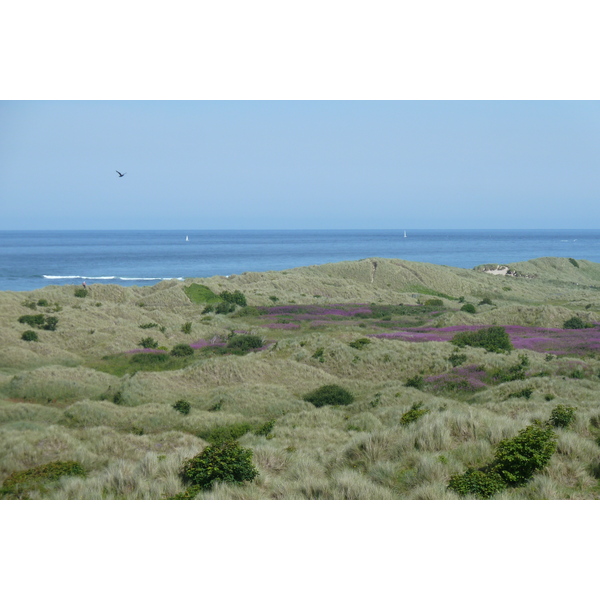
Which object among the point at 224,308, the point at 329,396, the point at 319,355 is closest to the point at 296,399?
the point at 329,396

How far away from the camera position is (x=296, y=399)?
46.5ft

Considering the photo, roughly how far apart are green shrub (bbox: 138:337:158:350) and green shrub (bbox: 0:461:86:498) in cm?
890

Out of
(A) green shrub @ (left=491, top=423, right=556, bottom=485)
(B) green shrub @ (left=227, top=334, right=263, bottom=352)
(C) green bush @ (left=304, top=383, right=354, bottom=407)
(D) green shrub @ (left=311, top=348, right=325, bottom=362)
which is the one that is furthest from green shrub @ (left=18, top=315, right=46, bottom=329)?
(A) green shrub @ (left=491, top=423, right=556, bottom=485)

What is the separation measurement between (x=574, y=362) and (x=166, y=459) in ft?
37.1

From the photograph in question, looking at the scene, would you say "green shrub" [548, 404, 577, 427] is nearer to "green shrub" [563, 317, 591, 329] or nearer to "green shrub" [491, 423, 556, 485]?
"green shrub" [491, 423, 556, 485]

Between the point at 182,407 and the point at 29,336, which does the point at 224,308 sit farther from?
the point at 182,407

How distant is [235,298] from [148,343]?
1240 centimetres

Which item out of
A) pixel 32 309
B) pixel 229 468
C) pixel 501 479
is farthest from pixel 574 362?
pixel 32 309

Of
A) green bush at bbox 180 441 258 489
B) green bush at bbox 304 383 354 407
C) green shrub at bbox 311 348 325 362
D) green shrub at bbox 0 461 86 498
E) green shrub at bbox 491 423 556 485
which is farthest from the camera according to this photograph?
green shrub at bbox 311 348 325 362

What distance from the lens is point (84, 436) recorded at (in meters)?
11.0

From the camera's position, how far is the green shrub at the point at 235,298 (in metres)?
30.1

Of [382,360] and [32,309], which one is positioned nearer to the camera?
[382,360]

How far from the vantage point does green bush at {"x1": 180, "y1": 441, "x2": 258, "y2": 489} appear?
28.0ft
